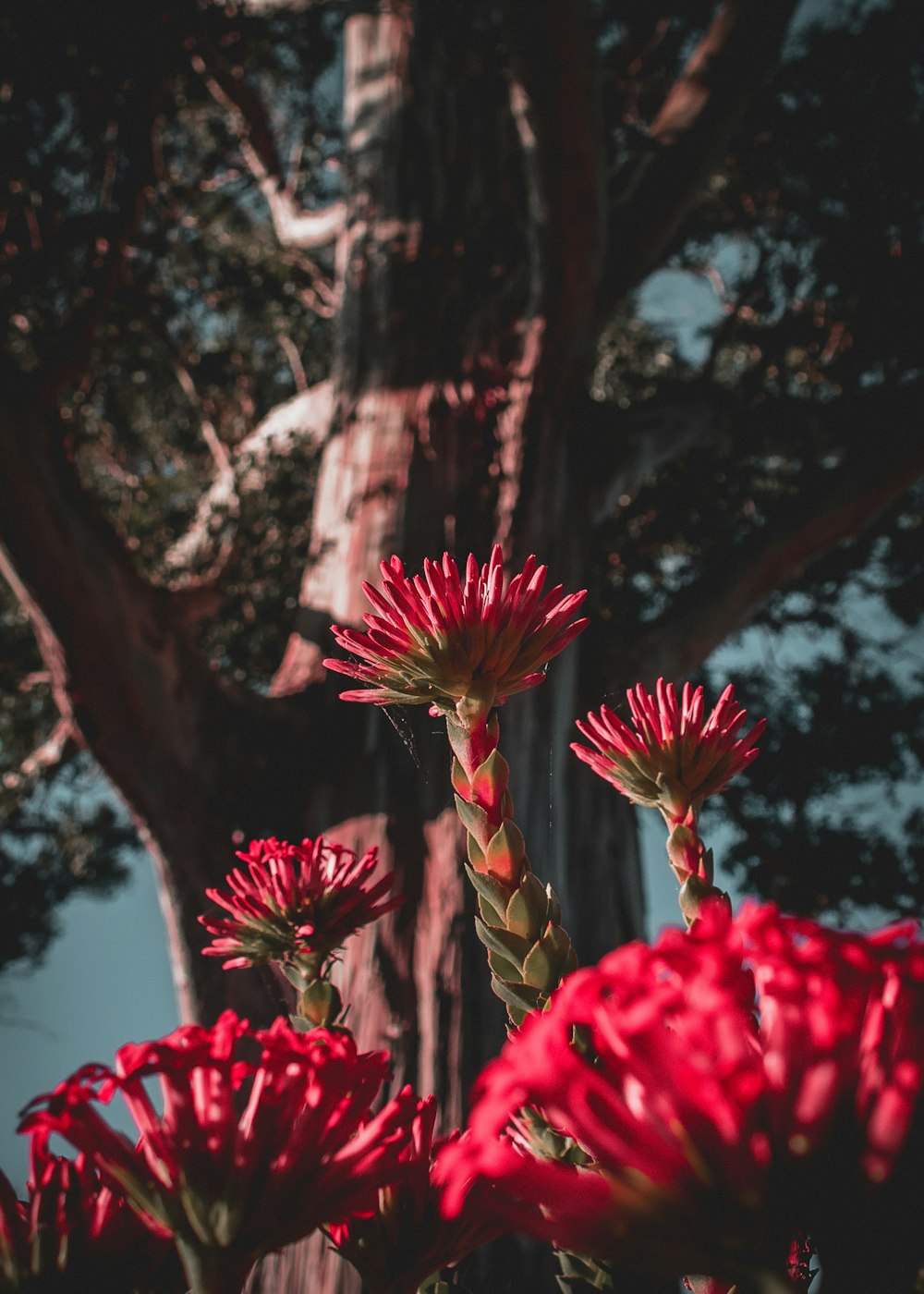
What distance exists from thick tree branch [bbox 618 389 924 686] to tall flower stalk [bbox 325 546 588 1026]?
8.21ft

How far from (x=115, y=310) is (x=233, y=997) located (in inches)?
132

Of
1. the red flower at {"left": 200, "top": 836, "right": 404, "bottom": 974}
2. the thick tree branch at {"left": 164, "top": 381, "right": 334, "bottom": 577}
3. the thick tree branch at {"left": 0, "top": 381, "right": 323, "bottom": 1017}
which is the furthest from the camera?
the thick tree branch at {"left": 164, "top": 381, "right": 334, "bottom": 577}

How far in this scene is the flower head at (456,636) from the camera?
0.36 metres

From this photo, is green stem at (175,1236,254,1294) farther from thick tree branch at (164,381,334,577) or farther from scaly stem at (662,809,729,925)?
thick tree branch at (164,381,334,577)

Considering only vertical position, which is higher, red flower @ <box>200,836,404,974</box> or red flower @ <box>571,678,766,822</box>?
red flower @ <box>571,678,766,822</box>

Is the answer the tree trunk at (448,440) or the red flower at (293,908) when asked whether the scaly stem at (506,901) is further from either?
the tree trunk at (448,440)


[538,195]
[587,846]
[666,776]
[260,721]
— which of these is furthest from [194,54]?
[666,776]

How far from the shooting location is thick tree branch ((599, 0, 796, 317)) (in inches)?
91.3

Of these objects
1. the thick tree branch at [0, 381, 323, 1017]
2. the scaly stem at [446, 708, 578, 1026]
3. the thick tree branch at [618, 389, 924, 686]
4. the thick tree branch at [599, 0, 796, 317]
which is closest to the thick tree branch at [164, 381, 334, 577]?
the thick tree branch at [0, 381, 323, 1017]

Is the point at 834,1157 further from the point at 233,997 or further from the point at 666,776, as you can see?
the point at 233,997

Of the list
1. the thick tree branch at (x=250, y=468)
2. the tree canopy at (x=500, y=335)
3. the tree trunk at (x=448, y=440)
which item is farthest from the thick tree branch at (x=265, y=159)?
the thick tree branch at (x=250, y=468)

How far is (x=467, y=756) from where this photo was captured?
14.2 inches

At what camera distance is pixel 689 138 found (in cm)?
240

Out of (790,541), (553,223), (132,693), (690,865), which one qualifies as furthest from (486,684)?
(790,541)
